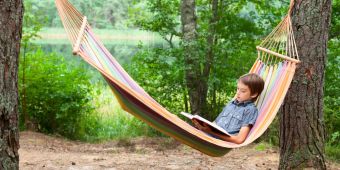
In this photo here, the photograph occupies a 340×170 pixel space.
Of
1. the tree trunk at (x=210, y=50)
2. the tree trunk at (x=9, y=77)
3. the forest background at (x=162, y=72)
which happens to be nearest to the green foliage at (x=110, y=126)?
the forest background at (x=162, y=72)

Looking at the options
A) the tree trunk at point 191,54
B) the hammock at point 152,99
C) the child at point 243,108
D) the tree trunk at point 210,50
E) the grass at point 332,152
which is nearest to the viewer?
the hammock at point 152,99

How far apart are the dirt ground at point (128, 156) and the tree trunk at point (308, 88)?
94cm

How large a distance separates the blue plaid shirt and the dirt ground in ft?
4.00

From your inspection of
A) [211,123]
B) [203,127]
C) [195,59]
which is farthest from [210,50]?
[211,123]

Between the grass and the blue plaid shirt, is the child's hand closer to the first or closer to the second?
the blue plaid shirt

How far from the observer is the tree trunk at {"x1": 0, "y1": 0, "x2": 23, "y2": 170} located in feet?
7.93

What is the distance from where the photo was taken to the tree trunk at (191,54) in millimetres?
5633

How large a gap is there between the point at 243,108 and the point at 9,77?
1.30m

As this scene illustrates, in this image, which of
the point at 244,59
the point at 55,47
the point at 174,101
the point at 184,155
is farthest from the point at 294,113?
the point at 55,47

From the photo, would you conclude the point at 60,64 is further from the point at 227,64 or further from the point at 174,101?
the point at 227,64

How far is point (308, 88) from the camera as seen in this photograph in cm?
330

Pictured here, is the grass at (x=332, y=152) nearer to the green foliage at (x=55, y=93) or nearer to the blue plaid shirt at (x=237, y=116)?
the blue plaid shirt at (x=237, y=116)

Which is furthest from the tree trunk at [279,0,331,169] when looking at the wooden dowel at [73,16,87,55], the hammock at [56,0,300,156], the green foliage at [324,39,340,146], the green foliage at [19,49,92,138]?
the green foliage at [19,49,92,138]

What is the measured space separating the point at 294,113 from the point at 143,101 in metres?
1.17
